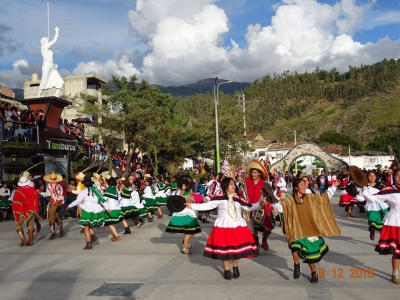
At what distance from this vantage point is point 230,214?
287 inches

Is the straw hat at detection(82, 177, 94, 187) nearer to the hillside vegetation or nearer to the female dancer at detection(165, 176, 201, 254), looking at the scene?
the female dancer at detection(165, 176, 201, 254)

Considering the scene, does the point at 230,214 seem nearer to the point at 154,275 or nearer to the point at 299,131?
the point at 154,275

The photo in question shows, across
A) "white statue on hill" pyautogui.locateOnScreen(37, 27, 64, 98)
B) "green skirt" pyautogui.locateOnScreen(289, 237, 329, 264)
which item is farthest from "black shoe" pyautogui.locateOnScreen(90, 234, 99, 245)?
"white statue on hill" pyautogui.locateOnScreen(37, 27, 64, 98)

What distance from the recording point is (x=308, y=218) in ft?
21.7

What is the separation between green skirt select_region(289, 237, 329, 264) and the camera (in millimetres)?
6520

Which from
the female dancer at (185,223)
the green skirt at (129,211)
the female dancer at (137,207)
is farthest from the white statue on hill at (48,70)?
Result: the female dancer at (185,223)

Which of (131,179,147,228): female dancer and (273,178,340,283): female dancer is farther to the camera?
(131,179,147,228): female dancer

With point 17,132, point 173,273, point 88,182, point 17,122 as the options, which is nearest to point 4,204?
point 17,132

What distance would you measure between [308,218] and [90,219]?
19.0ft

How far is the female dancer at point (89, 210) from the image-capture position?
10.7 m

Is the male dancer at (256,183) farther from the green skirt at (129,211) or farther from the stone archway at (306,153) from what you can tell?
the stone archway at (306,153)

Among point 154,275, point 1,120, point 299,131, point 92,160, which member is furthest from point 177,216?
point 299,131

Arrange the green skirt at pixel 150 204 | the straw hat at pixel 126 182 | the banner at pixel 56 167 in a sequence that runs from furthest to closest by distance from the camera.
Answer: the banner at pixel 56 167
the green skirt at pixel 150 204
the straw hat at pixel 126 182
